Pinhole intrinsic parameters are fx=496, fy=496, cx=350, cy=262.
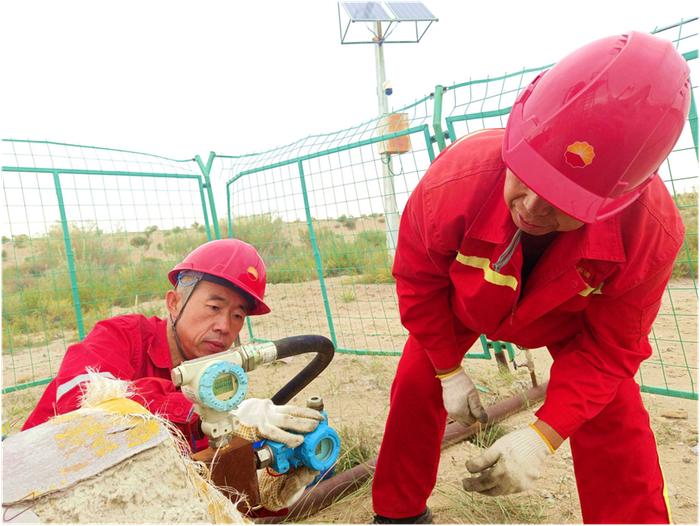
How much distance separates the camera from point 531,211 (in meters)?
1.53

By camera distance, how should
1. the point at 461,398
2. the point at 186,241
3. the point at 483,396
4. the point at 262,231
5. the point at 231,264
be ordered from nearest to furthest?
the point at 461,398, the point at 231,264, the point at 483,396, the point at 262,231, the point at 186,241

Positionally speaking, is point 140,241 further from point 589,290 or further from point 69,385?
point 589,290

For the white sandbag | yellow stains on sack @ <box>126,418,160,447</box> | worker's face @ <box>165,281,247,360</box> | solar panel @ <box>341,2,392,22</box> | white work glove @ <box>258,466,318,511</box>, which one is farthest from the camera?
solar panel @ <box>341,2,392,22</box>

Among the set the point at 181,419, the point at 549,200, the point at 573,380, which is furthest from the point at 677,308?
the point at 181,419

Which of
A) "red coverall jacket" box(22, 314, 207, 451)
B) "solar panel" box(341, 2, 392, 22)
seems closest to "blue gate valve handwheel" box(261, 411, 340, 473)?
"red coverall jacket" box(22, 314, 207, 451)

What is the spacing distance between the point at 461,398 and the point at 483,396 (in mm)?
1940

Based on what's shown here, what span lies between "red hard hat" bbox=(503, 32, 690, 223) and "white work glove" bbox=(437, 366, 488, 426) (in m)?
0.95

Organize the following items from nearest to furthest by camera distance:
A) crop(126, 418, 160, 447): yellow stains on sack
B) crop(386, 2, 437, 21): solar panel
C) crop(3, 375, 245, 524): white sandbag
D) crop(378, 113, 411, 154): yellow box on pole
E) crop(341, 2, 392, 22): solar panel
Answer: crop(3, 375, 245, 524): white sandbag, crop(126, 418, 160, 447): yellow stains on sack, crop(378, 113, 411, 154): yellow box on pole, crop(341, 2, 392, 22): solar panel, crop(386, 2, 437, 21): solar panel

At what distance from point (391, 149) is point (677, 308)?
462 centimetres

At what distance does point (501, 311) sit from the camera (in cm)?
193

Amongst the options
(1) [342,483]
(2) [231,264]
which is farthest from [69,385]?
(1) [342,483]

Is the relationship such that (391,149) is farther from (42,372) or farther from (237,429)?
(42,372)

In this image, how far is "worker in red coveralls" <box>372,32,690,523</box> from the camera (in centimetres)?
138

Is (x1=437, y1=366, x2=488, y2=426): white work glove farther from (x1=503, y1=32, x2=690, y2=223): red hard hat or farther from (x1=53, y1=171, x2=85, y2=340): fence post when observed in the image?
(x1=53, y1=171, x2=85, y2=340): fence post
